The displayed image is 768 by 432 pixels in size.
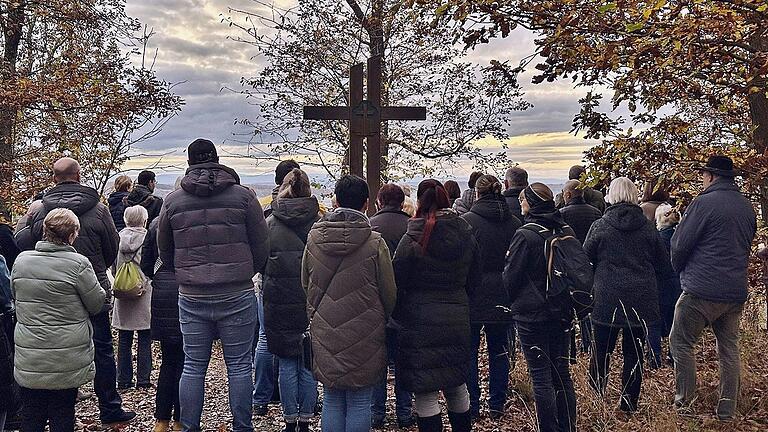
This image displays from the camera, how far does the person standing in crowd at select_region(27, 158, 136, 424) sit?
5566mm

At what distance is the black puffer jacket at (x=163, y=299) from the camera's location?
5320mm

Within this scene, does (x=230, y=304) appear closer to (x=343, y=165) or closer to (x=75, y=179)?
(x=75, y=179)

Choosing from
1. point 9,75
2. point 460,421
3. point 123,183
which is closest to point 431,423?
point 460,421

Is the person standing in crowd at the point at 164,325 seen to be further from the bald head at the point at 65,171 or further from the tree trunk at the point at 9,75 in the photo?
the tree trunk at the point at 9,75

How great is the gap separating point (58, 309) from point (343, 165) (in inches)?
260

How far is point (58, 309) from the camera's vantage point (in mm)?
4523

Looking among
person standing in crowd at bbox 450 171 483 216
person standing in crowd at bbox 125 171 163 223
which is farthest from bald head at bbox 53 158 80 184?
person standing in crowd at bbox 450 171 483 216

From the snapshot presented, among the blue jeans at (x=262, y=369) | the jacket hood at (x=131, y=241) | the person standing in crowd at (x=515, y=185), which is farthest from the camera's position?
the person standing in crowd at (x=515, y=185)

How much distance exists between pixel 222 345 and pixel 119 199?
11.6 ft

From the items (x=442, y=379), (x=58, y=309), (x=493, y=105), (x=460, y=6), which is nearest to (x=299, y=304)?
(x=442, y=379)

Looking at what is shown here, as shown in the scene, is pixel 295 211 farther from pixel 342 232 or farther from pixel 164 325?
pixel 164 325

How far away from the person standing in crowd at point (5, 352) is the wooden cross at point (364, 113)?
433 centimetres

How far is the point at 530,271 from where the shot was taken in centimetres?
485

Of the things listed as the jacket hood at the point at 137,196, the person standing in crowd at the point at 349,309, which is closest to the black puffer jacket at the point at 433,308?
the person standing in crowd at the point at 349,309
